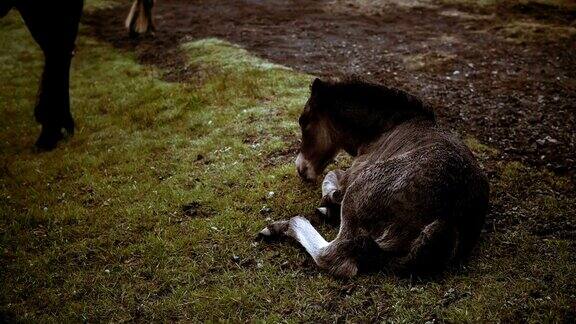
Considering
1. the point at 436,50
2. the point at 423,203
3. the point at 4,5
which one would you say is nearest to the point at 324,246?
the point at 423,203

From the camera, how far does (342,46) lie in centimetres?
1516

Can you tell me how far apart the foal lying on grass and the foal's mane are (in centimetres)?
1

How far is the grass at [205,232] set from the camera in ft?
14.9

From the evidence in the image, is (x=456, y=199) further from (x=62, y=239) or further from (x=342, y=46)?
(x=342, y=46)

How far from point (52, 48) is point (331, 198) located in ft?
21.3

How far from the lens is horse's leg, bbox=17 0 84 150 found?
836cm

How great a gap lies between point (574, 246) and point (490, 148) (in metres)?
3.19

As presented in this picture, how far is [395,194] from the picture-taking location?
4.75m

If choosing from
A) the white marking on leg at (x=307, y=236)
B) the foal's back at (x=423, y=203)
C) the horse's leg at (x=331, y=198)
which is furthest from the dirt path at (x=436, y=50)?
the white marking on leg at (x=307, y=236)

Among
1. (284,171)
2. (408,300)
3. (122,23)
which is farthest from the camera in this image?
(122,23)

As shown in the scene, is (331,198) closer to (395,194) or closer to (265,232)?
(265,232)

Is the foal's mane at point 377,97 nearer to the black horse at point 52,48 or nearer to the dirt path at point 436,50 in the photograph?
the dirt path at point 436,50

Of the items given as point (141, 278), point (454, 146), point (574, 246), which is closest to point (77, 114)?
point (141, 278)

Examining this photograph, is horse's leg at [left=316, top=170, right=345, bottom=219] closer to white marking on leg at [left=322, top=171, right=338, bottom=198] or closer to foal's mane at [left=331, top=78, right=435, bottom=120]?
white marking on leg at [left=322, top=171, right=338, bottom=198]
